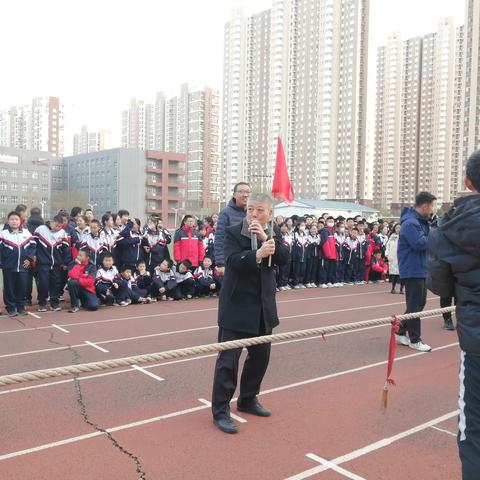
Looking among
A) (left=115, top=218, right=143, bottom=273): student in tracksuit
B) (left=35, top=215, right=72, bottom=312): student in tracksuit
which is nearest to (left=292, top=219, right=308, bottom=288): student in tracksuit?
(left=115, top=218, right=143, bottom=273): student in tracksuit

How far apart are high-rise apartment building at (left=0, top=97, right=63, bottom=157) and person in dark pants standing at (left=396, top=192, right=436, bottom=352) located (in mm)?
110719

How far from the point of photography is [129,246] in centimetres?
1074

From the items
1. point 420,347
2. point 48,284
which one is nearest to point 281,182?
point 420,347

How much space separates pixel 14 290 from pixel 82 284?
1113mm

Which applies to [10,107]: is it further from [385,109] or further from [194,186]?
[385,109]

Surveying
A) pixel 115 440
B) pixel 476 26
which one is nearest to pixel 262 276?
pixel 115 440

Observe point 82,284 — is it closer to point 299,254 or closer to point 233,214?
point 233,214

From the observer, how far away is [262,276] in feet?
12.8

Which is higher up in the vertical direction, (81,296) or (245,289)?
(245,289)

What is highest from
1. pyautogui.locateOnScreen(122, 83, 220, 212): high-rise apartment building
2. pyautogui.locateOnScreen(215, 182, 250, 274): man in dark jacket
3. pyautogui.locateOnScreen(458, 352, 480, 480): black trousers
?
pyautogui.locateOnScreen(122, 83, 220, 212): high-rise apartment building

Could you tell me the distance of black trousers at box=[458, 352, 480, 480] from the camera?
8.05ft

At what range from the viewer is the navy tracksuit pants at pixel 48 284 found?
9.23 m

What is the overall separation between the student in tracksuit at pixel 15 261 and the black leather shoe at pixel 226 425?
588 centimetres

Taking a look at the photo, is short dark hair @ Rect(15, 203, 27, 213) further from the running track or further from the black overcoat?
the black overcoat
